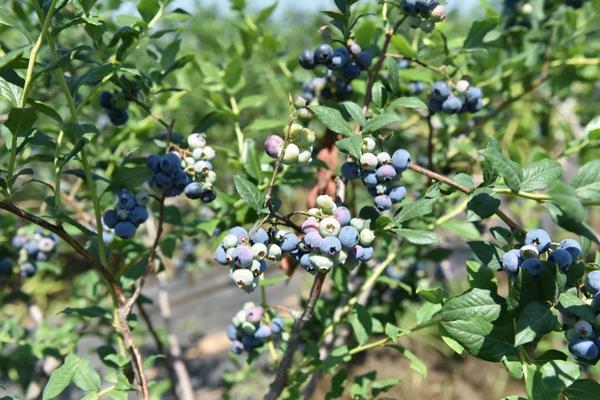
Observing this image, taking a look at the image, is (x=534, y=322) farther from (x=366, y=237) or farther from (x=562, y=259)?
(x=366, y=237)

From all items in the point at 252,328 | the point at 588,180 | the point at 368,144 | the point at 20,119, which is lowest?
the point at 252,328

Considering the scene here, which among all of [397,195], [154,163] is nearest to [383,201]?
[397,195]

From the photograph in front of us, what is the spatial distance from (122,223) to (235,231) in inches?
14.6

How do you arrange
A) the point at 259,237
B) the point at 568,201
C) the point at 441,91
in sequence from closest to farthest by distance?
the point at 568,201
the point at 259,237
the point at 441,91

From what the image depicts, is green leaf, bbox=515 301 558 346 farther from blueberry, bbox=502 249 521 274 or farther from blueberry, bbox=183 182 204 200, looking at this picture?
blueberry, bbox=183 182 204 200

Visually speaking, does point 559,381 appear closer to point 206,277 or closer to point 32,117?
point 32,117

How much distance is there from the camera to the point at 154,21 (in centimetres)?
130

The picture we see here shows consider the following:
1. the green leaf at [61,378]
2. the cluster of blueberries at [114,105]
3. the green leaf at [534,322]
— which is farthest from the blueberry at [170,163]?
the green leaf at [534,322]

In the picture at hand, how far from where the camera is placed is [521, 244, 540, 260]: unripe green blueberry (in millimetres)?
862

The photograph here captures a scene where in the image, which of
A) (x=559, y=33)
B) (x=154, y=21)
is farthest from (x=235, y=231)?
(x=559, y=33)

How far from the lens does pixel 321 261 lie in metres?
0.86

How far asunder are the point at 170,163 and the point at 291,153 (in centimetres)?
32

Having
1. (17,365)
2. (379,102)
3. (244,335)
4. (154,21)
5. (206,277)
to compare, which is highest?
(154,21)

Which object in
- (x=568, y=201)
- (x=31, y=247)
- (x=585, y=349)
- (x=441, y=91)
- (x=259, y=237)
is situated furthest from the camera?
(x=31, y=247)
